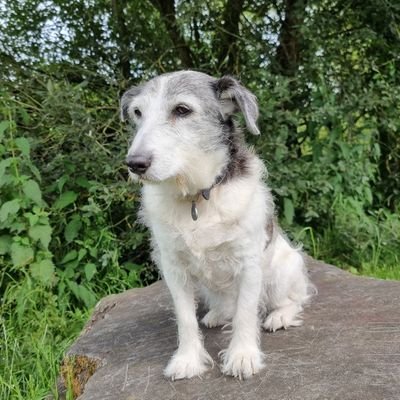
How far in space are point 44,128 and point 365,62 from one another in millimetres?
3461

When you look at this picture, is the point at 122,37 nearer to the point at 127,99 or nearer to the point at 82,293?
the point at 127,99

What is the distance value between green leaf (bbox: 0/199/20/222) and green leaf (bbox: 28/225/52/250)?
0.22 m

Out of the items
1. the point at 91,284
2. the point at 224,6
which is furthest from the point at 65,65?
the point at 91,284

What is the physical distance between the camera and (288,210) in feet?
16.7

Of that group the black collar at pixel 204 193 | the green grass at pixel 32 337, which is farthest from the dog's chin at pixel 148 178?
the green grass at pixel 32 337

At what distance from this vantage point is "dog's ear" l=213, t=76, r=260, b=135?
2.83 meters

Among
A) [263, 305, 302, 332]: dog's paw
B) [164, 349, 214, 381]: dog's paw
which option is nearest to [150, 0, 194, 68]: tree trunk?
[263, 305, 302, 332]: dog's paw

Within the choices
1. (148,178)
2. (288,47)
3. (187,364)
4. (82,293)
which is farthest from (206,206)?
(288,47)

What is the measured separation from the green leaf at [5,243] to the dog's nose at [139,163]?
230 cm

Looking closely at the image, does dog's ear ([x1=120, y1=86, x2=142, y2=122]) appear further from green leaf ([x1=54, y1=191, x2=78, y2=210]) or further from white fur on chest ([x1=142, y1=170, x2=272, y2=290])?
green leaf ([x1=54, y1=191, x2=78, y2=210])

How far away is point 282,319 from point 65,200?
7.60 ft

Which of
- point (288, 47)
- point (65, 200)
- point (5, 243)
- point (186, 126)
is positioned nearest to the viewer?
point (186, 126)

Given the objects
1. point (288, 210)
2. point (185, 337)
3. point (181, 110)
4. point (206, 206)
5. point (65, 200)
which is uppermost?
point (181, 110)

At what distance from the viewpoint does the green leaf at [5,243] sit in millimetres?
4305
